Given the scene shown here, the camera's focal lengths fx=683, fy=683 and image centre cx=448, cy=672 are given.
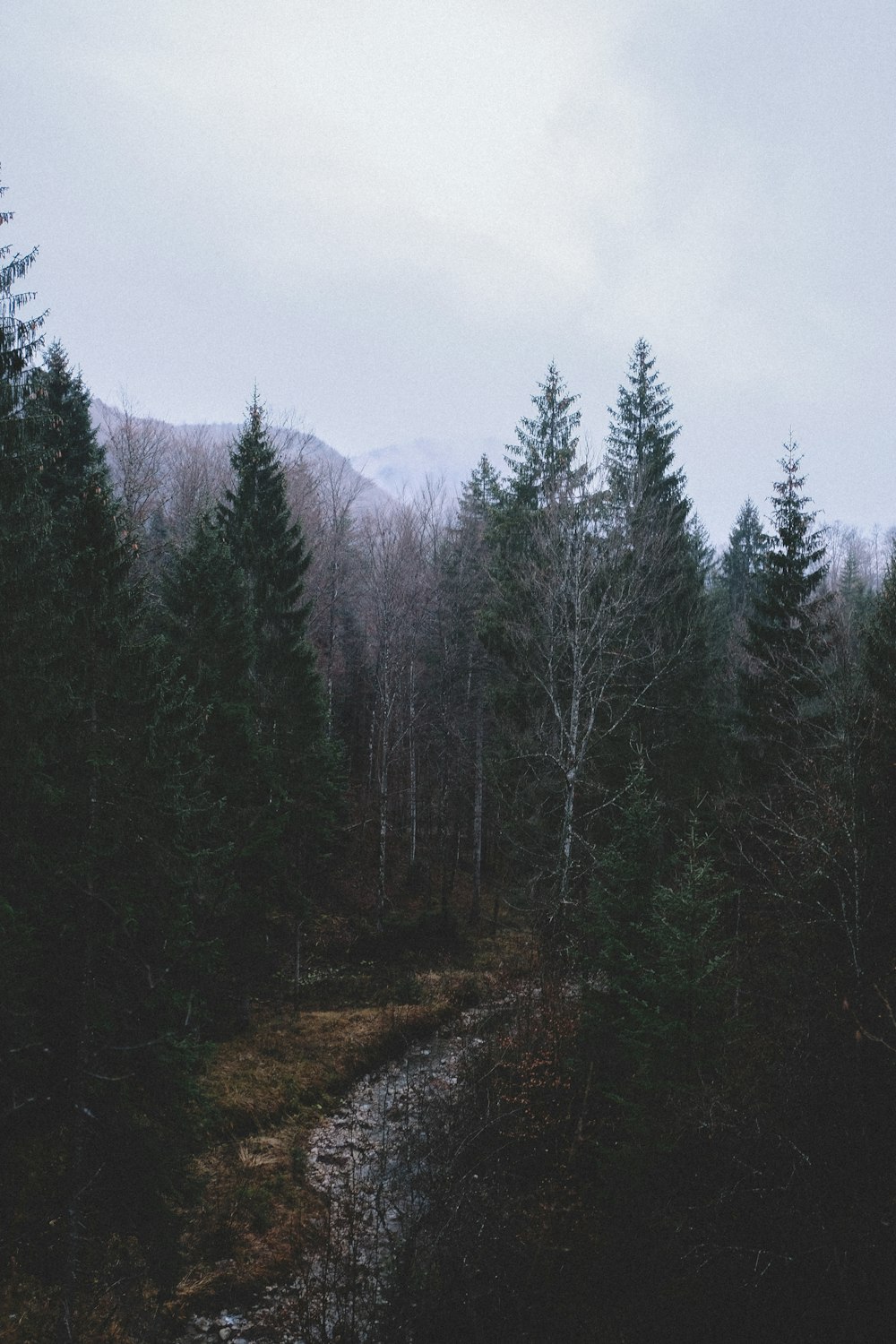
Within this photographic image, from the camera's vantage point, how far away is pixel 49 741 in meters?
8.09

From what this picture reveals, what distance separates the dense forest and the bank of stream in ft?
2.62

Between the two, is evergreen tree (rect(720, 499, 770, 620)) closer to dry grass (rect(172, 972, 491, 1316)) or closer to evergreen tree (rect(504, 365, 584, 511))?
evergreen tree (rect(504, 365, 584, 511))

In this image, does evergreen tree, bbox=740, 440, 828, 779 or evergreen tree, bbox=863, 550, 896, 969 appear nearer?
evergreen tree, bbox=863, 550, 896, 969

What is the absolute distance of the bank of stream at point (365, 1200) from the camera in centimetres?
820

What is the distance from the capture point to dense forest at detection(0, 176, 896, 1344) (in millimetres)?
7758

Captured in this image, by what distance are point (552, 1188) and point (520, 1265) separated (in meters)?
2.45

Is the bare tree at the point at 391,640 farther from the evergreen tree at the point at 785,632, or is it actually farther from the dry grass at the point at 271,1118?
the evergreen tree at the point at 785,632

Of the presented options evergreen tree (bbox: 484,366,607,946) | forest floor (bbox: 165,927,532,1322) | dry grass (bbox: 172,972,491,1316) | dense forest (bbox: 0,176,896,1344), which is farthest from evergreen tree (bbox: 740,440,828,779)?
dry grass (bbox: 172,972,491,1316)

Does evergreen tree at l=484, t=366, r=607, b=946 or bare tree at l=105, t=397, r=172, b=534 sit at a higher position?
bare tree at l=105, t=397, r=172, b=534

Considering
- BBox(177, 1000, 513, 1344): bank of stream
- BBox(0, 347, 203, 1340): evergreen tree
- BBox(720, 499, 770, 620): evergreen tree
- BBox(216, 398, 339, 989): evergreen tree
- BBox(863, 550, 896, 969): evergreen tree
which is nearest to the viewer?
BBox(0, 347, 203, 1340): evergreen tree

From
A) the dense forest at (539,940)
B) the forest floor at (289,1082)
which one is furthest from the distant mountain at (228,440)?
the forest floor at (289,1082)

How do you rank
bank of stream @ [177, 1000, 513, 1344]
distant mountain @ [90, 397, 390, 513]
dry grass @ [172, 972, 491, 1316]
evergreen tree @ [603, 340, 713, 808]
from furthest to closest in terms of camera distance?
1. distant mountain @ [90, 397, 390, 513]
2. evergreen tree @ [603, 340, 713, 808]
3. dry grass @ [172, 972, 491, 1316]
4. bank of stream @ [177, 1000, 513, 1344]

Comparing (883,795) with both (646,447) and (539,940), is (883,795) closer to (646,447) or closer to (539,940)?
(539,940)

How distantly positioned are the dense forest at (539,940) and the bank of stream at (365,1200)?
31.4 inches
